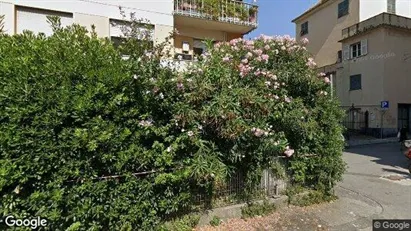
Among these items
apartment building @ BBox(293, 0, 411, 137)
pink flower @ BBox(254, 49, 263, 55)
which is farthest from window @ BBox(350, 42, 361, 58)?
pink flower @ BBox(254, 49, 263, 55)

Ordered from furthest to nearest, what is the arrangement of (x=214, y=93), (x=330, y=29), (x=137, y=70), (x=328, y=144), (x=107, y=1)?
1. (x=330, y=29)
2. (x=107, y=1)
3. (x=328, y=144)
4. (x=214, y=93)
5. (x=137, y=70)

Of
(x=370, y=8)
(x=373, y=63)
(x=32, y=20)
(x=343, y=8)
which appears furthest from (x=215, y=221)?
(x=343, y=8)

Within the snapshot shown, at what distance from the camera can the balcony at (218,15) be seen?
1119 centimetres

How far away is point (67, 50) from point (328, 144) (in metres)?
5.14

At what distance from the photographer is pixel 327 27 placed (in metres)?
26.4

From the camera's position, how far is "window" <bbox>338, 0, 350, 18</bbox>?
23886 mm

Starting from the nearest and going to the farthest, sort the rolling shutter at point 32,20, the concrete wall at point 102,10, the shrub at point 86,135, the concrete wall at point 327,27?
the shrub at point 86,135, the concrete wall at point 102,10, the rolling shutter at point 32,20, the concrete wall at point 327,27

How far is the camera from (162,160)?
Answer: 162 inches

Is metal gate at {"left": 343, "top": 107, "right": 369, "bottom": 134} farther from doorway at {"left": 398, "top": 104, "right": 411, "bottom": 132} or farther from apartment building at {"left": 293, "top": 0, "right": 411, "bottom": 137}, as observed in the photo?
doorway at {"left": 398, "top": 104, "right": 411, "bottom": 132}

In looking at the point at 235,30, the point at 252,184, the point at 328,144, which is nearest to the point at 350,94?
the point at 235,30

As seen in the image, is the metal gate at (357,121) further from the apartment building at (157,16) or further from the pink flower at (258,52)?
the pink flower at (258,52)

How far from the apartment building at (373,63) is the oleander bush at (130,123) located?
17422mm

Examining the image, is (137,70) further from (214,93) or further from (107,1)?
(107,1)

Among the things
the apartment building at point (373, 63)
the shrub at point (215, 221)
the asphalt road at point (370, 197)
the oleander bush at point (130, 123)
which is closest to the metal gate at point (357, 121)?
the apartment building at point (373, 63)
